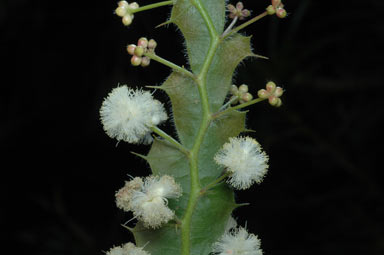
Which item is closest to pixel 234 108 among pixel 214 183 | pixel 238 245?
pixel 214 183

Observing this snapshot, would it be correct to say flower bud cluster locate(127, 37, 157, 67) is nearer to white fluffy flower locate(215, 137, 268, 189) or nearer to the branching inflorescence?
the branching inflorescence

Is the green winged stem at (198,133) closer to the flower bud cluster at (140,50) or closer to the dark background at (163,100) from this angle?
the flower bud cluster at (140,50)

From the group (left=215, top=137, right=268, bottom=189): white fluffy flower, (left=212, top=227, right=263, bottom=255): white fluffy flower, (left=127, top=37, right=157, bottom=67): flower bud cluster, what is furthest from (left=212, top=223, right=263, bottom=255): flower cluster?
(left=127, top=37, right=157, bottom=67): flower bud cluster

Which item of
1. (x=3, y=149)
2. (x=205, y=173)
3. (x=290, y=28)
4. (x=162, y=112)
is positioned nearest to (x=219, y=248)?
(x=205, y=173)

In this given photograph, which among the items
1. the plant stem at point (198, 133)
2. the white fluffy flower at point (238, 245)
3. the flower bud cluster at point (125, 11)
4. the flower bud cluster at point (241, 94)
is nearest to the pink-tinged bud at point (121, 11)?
the flower bud cluster at point (125, 11)

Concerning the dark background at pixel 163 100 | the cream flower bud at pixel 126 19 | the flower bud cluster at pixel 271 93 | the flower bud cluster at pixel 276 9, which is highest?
the dark background at pixel 163 100

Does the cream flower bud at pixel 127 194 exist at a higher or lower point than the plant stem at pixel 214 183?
lower

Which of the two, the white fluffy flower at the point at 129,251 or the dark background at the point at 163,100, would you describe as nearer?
the white fluffy flower at the point at 129,251

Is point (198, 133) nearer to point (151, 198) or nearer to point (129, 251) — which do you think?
point (151, 198)

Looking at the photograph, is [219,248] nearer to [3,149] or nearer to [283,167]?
[283,167]
